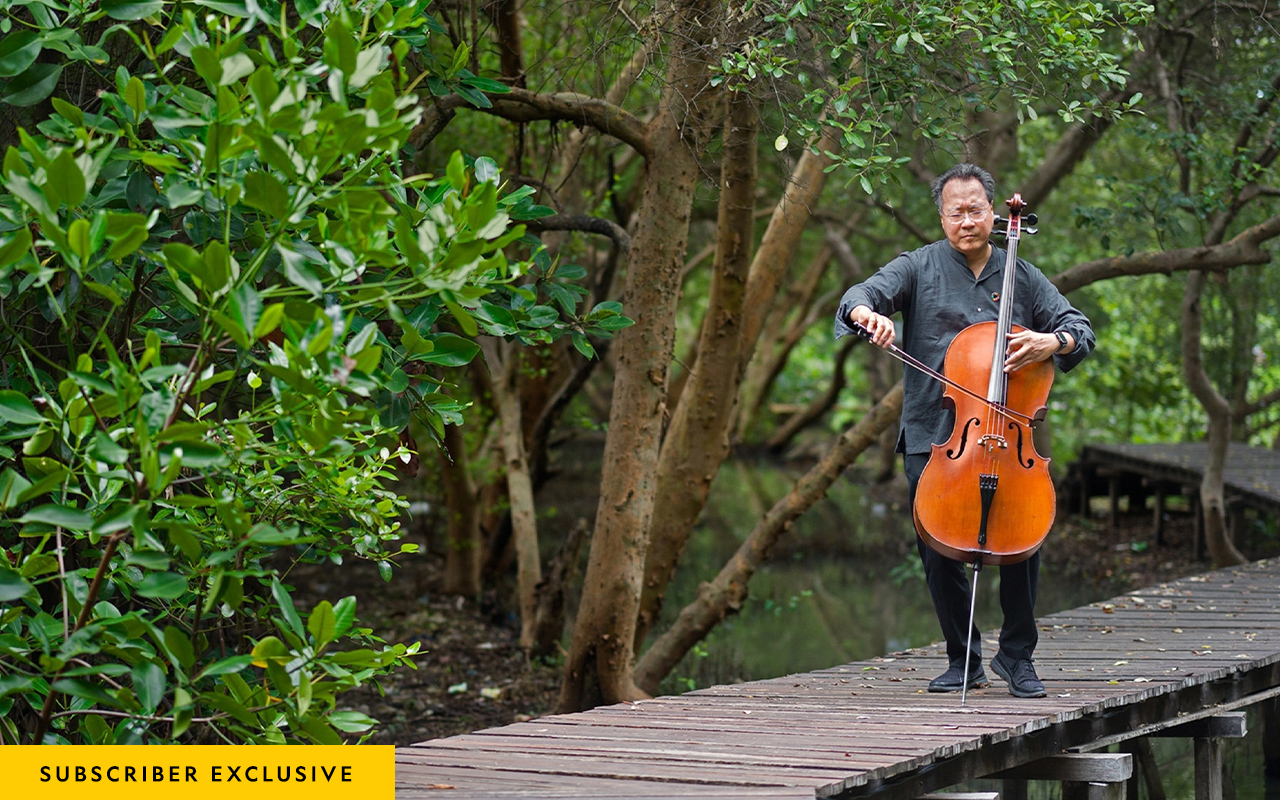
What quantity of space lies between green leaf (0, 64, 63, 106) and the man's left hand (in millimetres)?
2758

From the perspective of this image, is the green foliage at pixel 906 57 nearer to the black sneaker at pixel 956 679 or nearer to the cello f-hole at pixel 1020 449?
the cello f-hole at pixel 1020 449

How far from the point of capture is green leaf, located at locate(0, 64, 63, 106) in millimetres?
2945

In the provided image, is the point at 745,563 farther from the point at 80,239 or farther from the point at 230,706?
the point at 80,239

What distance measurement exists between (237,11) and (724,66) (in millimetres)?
2461

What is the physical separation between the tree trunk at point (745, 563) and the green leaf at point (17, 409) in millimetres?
5126

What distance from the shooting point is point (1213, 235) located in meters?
8.63

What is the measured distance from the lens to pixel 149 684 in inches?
101

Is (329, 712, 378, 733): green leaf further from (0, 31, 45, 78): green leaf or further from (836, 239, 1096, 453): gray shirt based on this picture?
(836, 239, 1096, 453): gray shirt

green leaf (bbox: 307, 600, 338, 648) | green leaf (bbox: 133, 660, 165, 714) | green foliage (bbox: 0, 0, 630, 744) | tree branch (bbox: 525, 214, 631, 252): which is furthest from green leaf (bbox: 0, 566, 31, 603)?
tree branch (bbox: 525, 214, 631, 252)

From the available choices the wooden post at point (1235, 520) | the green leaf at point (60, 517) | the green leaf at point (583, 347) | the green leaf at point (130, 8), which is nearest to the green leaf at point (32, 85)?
the green leaf at point (130, 8)

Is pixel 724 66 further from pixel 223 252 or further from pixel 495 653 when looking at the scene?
pixel 495 653

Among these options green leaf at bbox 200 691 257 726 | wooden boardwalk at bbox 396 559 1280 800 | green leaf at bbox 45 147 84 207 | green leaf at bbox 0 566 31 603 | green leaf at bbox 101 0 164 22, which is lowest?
wooden boardwalk at bbox 396 559 1280 800

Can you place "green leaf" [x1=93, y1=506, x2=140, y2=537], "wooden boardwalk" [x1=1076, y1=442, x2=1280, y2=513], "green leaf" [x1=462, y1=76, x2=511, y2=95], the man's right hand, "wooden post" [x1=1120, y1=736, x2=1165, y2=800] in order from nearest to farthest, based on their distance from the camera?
"green leaf" [x1=93, y1=506, x2=140, y2=537] → the man's right hand → "green leaf" [x1=462, y1=76, x2=511, y2=95] → "wooden post" [x1=1120, y1=736, x2=1165, y2=800] → "wooden boardwalk" [x1=1076, y1=442, x2=1280, y2=513]

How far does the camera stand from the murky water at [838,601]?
27.5 feet
